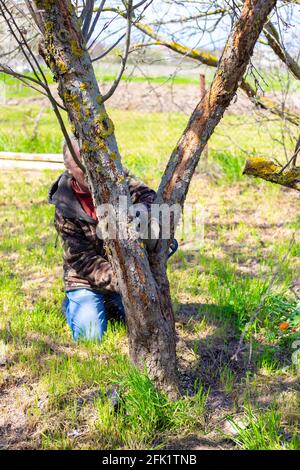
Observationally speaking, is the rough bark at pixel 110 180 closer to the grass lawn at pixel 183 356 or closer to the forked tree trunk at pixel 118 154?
the forked tree trunk at pixel 118 154

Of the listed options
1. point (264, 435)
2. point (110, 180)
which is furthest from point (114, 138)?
point (264, 435)

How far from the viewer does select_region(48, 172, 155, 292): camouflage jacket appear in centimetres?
370

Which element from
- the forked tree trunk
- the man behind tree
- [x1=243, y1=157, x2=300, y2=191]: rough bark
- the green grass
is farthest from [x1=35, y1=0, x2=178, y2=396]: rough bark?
the man behind tree

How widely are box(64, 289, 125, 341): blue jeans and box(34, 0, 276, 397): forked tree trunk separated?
73 cm

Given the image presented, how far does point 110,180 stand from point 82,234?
4.01ft

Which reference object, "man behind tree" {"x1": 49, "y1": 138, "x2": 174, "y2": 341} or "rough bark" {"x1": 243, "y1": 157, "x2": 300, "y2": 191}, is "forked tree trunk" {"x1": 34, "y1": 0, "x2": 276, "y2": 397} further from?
"man behind tree" {"x1": 49, "y1": 138, "x2": 174, "y2": 341}

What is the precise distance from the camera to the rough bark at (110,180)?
2504mm

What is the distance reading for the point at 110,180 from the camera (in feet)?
8.79

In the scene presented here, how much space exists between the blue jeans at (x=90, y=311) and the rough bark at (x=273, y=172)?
132cm

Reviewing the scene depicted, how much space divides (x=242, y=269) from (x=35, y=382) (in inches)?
83.4

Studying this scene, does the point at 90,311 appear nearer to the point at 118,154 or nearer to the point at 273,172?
the point at 118,154

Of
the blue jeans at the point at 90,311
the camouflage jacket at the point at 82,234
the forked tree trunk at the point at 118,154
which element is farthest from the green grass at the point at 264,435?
the camouflage jacket at the point at 82,234

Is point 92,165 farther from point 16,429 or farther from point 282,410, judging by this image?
point 282,410

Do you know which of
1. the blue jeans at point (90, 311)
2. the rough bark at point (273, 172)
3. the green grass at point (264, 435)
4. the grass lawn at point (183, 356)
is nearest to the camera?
the green grass at point (264, 435)
